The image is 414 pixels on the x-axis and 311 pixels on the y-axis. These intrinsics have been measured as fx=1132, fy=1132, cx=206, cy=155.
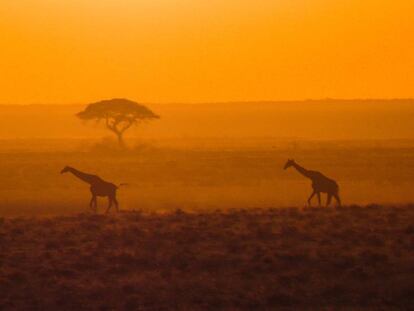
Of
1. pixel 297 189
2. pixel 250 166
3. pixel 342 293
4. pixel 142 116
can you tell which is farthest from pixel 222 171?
pixel 342 293

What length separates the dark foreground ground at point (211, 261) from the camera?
18688mm

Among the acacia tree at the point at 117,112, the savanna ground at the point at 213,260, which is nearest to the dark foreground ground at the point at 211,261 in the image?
the savanna ground at the point at 213,260

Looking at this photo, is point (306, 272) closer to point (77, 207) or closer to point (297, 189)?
point (77, 207)

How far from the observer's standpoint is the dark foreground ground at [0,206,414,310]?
1869cm

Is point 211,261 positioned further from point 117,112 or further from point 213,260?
point 117,112

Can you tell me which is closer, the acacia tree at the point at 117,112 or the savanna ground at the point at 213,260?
the savanna ground at the point at 213,260

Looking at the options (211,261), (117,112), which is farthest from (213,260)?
(117,112)

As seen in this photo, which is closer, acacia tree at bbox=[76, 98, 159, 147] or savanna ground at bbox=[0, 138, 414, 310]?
savanna ground at bbox=[0, 138, 414, 310]

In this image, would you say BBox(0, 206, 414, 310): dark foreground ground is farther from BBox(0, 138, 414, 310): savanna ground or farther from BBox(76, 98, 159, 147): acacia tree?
BBox(76, 98, 159, 147): acacia tree

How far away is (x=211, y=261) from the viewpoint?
21.7 metres

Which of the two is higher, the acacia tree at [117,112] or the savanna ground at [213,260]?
the acacia tree at [117,112]

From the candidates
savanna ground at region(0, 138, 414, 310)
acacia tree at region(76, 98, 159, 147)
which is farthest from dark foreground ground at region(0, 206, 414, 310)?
acacia tree at region(76, 98, 159, 147)

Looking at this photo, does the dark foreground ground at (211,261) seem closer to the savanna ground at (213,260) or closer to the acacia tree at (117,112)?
the savanna ground at (213,260)

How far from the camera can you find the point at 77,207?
4244 cm
